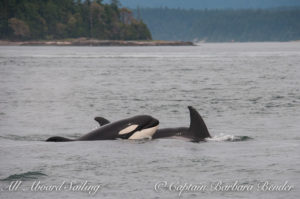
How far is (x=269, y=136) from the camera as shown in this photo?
1805 cm

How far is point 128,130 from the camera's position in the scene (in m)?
15.3

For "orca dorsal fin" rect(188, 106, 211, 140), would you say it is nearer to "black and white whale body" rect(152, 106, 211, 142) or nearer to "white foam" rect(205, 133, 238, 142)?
"black and white whale body" rect(152, 106, 211, 142)

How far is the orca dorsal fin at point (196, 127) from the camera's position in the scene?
16.0 meters

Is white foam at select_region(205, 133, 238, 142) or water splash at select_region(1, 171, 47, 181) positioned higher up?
water splash at select_region(1, 171, 47, 181)

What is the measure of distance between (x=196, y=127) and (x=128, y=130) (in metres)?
1.95

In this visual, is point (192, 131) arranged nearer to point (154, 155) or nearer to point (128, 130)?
point (128, 130)

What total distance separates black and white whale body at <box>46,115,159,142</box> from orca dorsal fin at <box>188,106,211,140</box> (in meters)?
1.11

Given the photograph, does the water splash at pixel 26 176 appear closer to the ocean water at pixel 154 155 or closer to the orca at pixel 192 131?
the ocean water at pixel 154 155

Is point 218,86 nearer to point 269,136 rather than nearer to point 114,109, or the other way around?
point 114,109

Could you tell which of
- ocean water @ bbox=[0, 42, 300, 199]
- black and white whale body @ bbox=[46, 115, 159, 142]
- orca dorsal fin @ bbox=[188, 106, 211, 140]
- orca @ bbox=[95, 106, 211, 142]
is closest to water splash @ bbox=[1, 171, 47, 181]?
ocean water @ bbox=[0, 42, 300, 199]

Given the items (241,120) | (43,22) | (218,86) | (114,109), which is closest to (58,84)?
(218,86)

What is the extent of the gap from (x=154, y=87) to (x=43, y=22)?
162757 mm

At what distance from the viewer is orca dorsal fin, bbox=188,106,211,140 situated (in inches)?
628

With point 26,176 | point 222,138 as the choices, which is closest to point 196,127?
point 222,138
